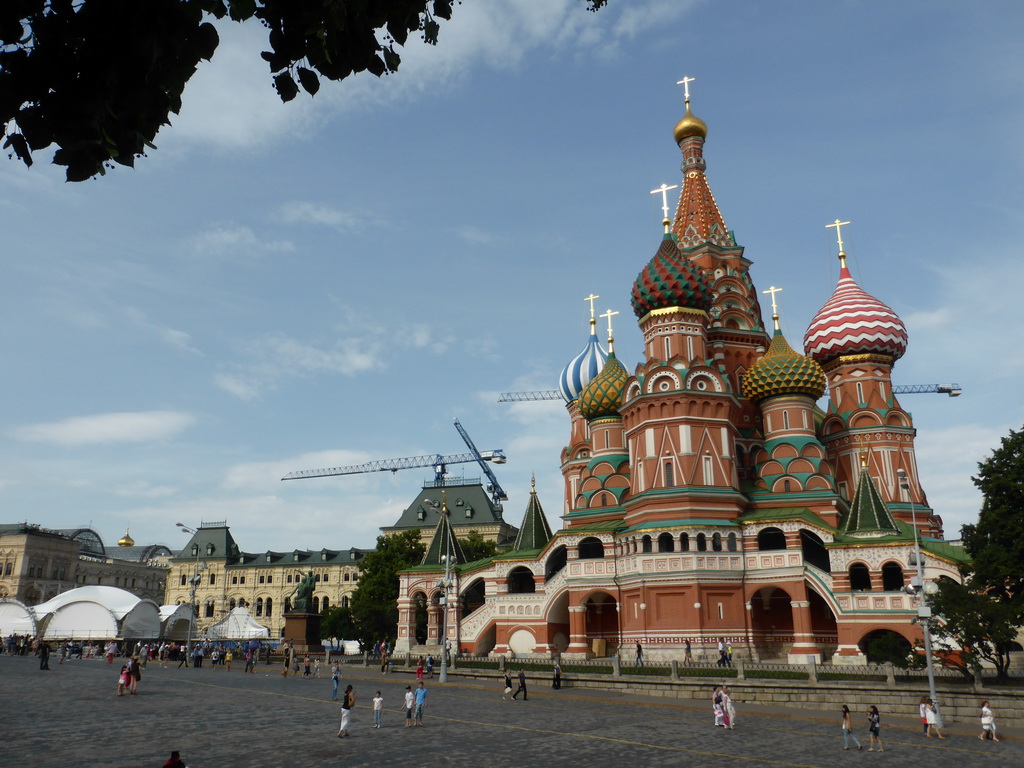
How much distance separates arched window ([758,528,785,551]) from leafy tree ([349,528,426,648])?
991 inches

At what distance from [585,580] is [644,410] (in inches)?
375

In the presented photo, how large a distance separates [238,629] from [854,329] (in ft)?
155

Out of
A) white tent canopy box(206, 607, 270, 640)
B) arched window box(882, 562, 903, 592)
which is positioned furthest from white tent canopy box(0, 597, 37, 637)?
arched window box(882, 562, 903, 592)

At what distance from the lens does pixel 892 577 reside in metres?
37.6

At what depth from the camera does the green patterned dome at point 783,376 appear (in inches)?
1713

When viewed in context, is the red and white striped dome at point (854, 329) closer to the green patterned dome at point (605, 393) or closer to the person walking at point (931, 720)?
the green patterned dome at point (605, 393)

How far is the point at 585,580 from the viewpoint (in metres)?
42.3

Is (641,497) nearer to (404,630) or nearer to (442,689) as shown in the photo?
(442,689)

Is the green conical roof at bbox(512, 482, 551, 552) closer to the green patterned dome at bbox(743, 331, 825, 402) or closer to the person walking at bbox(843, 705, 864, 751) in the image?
the green patterned dome at bbox(743, 331, 825, 402)

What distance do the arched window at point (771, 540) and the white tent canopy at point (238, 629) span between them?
36.3 metres

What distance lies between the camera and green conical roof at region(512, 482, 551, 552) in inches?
1877

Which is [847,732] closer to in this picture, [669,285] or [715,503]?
[715,503]

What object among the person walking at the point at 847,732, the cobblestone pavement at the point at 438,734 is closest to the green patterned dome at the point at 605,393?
the cobblestone pavement at the point at 438,734

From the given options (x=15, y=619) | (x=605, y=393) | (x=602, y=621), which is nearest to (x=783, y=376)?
(x=605, y=393)
